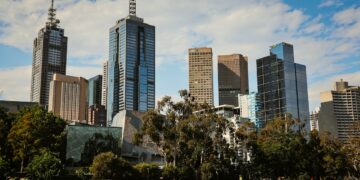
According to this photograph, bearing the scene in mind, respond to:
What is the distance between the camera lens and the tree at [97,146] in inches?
2911

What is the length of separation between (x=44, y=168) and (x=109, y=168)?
8751 millimetres

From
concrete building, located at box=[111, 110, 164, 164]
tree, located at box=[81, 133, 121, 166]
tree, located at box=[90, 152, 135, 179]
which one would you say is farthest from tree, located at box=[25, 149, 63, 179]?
concrete building, located at box=[111, 110, 164, 164]

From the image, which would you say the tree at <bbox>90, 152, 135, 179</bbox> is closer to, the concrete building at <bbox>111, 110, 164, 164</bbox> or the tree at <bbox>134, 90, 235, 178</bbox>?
the tree at <bbox>134, 90, 235, 178</bbox>

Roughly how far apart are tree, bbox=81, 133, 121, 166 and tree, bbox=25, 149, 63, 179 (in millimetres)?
16047

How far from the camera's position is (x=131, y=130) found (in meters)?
88.6

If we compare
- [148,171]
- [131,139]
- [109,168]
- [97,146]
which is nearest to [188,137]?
[148,171]

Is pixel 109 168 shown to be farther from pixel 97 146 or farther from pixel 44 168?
pixel 97 146

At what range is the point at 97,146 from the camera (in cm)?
7519

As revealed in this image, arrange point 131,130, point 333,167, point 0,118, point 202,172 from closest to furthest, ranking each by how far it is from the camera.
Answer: point 202,172, point 0,118, point 333,167, point 131,130

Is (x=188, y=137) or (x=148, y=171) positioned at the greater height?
(x=188, y=137)

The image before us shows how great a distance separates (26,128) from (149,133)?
1763 centimetres

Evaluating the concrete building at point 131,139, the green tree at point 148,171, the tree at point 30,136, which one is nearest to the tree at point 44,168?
the tree at point 30,136

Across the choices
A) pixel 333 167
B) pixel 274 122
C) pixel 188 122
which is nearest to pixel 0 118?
pixel 188 122

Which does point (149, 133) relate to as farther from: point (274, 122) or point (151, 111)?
point (274, 122)
